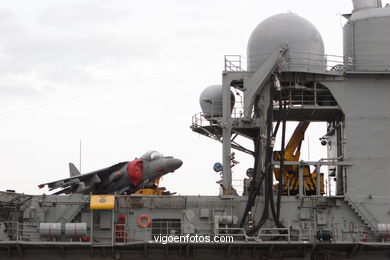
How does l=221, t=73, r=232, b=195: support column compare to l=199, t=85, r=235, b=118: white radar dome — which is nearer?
l=221, t=73, r=232, b=195: support column

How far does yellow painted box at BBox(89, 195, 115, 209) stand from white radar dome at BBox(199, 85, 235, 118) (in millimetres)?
7970

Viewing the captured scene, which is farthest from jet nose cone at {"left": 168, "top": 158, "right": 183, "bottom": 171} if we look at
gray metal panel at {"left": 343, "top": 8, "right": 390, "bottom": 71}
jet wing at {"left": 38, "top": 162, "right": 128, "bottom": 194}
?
gray metal panel at {"left": 343, "top": 8, "right": 390, "bottom": 71}

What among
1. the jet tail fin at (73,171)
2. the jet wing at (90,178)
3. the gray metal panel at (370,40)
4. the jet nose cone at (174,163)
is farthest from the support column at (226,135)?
the jet tail fin at (73,171)

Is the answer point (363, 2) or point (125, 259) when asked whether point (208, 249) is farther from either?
point (363, 2)

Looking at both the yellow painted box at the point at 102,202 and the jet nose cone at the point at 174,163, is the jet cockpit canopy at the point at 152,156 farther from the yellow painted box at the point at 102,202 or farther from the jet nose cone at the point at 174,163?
the yellow painted box at the point at 102,202

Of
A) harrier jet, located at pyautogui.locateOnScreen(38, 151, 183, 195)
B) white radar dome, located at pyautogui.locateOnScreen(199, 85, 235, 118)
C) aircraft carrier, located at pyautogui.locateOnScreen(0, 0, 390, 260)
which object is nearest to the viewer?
aircraft carrier, located at pyautogui.locateOnScreen(0, 0, 390, 260)

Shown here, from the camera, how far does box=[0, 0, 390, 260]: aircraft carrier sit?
Answer: 4400cm

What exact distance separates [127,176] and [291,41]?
13362mm

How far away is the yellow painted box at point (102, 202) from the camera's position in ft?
147

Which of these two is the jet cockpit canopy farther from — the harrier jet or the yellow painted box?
the yellow painted box

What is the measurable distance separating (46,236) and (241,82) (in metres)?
13.1

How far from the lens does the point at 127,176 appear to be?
5397 cm

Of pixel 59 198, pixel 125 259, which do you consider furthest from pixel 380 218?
pixel 59 198

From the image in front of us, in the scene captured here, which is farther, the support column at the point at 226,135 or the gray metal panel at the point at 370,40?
the gray metal panel at the point at 370,40
